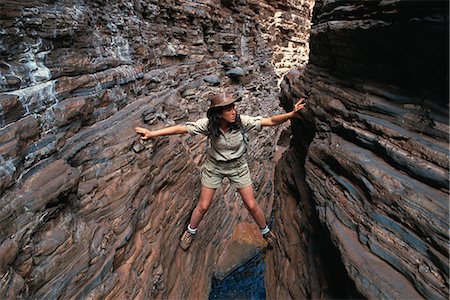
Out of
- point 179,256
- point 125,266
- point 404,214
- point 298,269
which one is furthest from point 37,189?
point 298,269

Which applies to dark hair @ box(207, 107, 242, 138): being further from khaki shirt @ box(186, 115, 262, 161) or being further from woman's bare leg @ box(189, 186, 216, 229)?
woman's bare leg @ box(189, 186, 216, 229)

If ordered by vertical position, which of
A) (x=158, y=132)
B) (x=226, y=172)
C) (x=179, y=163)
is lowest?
(x=179, y=163)

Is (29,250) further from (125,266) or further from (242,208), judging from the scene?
(242,208)

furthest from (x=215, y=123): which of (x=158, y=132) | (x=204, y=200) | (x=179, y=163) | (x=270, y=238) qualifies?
(x=270, y=238)

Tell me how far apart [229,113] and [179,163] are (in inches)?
72.0

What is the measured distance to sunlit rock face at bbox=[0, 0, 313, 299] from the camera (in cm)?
281

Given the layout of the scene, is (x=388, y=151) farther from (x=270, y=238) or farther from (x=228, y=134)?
(x=270, y=238)

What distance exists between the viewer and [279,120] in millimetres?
4129

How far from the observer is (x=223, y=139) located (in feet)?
14.3

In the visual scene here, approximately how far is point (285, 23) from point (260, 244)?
11.5m

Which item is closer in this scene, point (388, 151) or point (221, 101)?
point (388, 151)

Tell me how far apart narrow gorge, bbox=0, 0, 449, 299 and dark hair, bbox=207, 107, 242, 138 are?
1.03 metres

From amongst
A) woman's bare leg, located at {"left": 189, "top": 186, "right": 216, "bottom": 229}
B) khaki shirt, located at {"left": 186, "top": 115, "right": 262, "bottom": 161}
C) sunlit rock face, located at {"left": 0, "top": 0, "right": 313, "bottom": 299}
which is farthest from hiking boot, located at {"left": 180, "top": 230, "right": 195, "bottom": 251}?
khaki shirt, located at {"left": 186, "top": 115, "right": 262, "bottom": 161}

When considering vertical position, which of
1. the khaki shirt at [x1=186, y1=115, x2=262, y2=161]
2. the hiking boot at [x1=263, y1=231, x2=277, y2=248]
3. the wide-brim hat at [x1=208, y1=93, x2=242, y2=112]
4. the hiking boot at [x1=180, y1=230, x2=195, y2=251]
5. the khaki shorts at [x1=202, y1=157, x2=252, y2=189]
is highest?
the wide-brim hat at [x1=208, y1=93, x2=242, y2=112]
